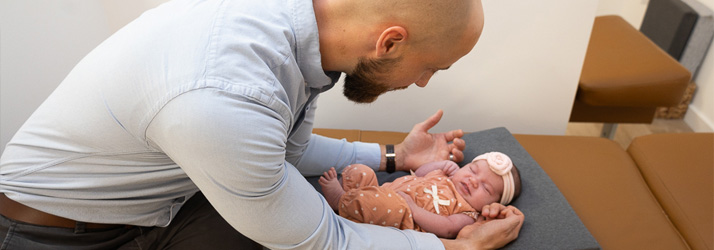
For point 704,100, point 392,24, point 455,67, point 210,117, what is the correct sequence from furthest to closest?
1. point 704,100
2. point 455,67
3. point 392,24
4. point 210,117

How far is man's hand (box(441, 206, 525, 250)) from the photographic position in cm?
142

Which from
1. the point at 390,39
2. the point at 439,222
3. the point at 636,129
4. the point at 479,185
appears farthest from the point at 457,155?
the point at 636,129

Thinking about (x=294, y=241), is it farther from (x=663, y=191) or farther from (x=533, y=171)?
(x=663, y=191)

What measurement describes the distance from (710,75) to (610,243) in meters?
1.99

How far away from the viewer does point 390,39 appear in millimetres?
1086

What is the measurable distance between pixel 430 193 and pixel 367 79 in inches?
21.8

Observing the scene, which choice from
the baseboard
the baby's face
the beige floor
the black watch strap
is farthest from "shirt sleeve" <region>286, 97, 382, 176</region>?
the baseboard

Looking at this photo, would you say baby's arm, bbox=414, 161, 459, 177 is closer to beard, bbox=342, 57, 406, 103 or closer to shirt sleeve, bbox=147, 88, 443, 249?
beard, bbox=342, 57, 406, 103

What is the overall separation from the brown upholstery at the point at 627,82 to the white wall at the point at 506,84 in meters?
0.22

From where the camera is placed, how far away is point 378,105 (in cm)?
222

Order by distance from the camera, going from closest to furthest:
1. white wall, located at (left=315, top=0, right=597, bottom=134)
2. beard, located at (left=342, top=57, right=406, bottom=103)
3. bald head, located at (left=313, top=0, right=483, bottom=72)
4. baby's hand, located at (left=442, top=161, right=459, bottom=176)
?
bald head, located at (left=313, top=0, right=483, bottom=72)
beard, located at (left=342, top=57, right=406, bottom=103)
baby's hand, located at (left=442, top=161, right=459, bottom=176)
white wall, located at (left=315, top=0, right=597, bottom=134)

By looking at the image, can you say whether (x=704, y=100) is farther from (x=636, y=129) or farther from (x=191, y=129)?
(x=191, y=129)

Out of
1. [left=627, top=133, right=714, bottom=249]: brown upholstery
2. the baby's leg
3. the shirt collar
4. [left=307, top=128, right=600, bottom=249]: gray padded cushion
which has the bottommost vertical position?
[left=627, top=133, right=714, bottom=249]: brown upholstery

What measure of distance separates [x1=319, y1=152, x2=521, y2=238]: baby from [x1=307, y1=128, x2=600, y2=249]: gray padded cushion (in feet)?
0.19
